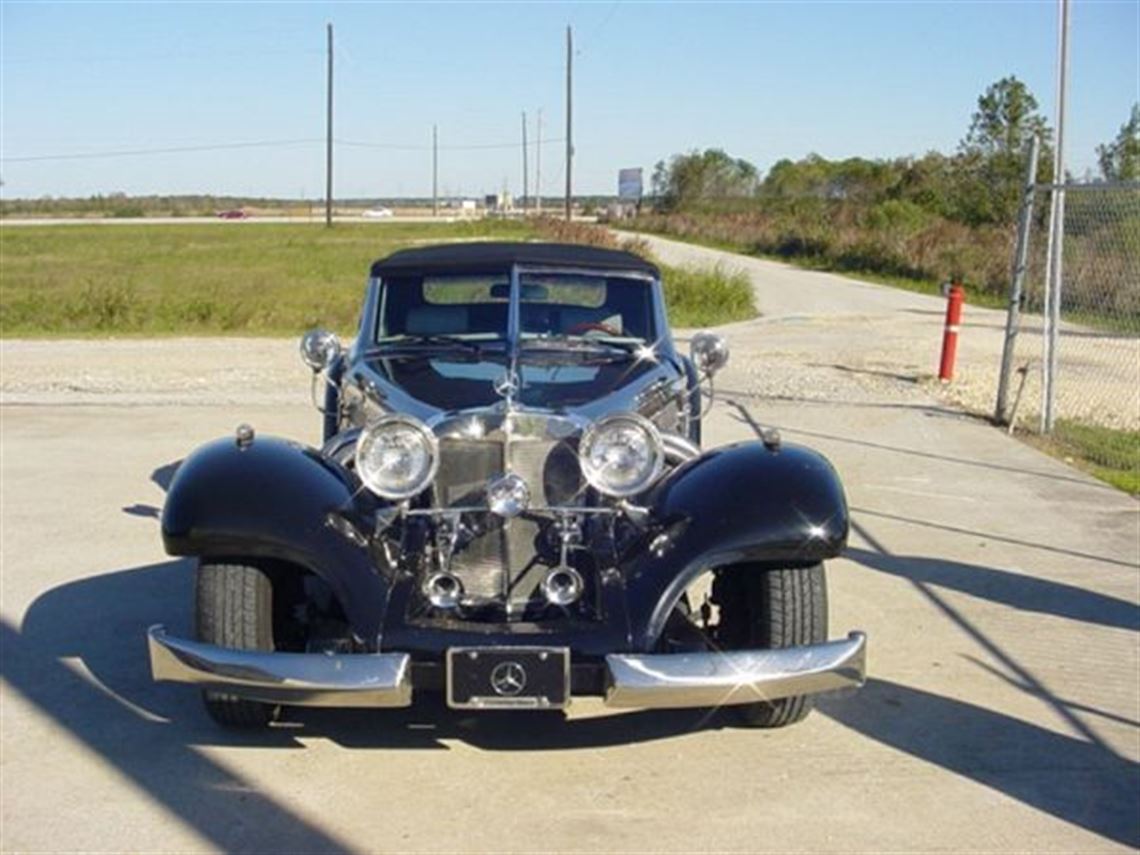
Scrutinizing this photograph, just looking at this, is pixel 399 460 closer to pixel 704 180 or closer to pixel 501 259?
pixel 501 259

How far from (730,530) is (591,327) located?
203cm

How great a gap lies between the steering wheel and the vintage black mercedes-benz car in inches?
32.1

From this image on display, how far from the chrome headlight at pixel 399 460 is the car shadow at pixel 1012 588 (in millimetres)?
3274

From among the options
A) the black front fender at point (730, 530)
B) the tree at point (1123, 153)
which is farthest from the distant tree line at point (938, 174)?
the black front fender at point (730, 530)

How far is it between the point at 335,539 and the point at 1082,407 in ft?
34.6

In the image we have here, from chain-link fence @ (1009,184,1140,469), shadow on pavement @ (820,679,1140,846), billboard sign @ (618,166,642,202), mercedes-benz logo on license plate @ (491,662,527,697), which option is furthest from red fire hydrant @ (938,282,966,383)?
billboard sign @ (618,166,642,202)

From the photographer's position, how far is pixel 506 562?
466 centimetres

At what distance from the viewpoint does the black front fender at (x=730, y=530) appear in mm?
4367

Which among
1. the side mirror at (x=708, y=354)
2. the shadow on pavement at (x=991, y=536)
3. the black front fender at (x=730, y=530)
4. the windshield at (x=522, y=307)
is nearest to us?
the black front fender at (x=730, y=530)

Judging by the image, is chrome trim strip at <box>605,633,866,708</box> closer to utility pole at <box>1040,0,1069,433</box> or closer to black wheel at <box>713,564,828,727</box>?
black wheel at <box>713,564,828,727</box>

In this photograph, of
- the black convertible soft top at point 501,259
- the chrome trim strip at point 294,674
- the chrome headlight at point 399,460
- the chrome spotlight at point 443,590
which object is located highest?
the black convertible soft top at point 501,259

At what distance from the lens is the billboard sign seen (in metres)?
82.9

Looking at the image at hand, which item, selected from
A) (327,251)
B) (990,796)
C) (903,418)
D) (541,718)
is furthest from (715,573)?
(327,251)

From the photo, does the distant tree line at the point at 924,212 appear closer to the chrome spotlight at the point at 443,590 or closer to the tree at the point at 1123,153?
the tree at the point at 1123,153
